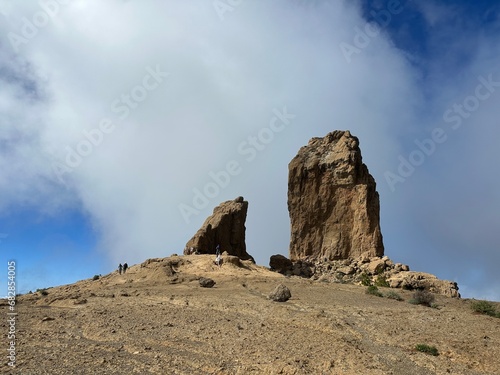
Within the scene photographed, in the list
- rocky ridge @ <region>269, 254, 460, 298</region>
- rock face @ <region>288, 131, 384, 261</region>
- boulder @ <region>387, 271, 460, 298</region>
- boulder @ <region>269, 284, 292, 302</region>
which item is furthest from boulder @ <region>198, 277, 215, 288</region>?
rock face @ <region>288, 131, 384, 261</region>

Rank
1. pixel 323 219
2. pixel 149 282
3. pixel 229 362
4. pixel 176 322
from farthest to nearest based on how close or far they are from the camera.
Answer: pixel 323 219 < pixel 149 282 < pixel 176 322 < pixel 229 362

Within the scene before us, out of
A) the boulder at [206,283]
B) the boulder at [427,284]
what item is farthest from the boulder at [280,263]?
the boulder at [206,283]

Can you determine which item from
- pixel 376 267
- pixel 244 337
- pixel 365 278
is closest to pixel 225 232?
pixel 365 278

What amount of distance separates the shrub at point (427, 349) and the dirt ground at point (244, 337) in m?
0.18

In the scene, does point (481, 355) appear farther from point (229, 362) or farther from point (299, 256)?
point (299, 256)

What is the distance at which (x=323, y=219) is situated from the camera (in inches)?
1832

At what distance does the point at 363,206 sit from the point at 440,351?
33.0 metres

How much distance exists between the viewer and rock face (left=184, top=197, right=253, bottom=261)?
40.1 metres

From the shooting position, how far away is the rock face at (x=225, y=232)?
40094mm

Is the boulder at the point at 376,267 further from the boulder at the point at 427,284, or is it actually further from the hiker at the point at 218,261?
the hiker at the point at 218,261

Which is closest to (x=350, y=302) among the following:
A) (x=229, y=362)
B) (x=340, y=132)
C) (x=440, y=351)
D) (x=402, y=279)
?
(x=440, y=351)

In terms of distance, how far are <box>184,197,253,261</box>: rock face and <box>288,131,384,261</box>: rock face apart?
688cm

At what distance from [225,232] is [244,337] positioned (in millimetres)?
31353

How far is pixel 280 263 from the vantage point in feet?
141
